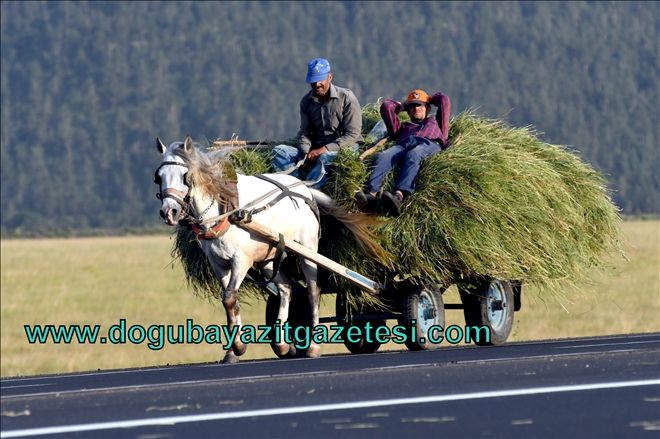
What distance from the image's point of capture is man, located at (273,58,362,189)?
1474 cm

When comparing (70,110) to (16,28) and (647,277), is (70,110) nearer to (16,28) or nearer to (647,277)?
(16,28)

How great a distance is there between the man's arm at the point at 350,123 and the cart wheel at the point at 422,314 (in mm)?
1603

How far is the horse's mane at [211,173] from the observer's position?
43.0 feet

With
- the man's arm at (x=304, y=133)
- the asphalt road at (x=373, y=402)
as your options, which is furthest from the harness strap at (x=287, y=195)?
the asphalt road at (x=373, y=402)

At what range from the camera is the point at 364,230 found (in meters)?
14.1

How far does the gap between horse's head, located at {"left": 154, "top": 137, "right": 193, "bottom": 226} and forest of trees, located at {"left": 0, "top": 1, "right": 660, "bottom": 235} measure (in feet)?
303

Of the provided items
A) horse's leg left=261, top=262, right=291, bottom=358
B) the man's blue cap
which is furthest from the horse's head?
the man's blue cap

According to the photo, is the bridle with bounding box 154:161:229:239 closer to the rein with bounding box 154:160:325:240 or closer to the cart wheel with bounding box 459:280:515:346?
the rein with bounding box 154:160:325:240

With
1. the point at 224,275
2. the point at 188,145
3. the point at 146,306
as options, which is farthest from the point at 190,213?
the point at 146,306

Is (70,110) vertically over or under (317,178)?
over

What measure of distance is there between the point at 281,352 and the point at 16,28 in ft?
453

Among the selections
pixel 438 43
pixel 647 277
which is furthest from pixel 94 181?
pixel 647 277

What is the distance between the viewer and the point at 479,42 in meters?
131

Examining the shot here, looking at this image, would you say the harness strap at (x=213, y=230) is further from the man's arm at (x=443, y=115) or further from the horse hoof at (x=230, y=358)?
the man's arm at (x=443, y=115)
